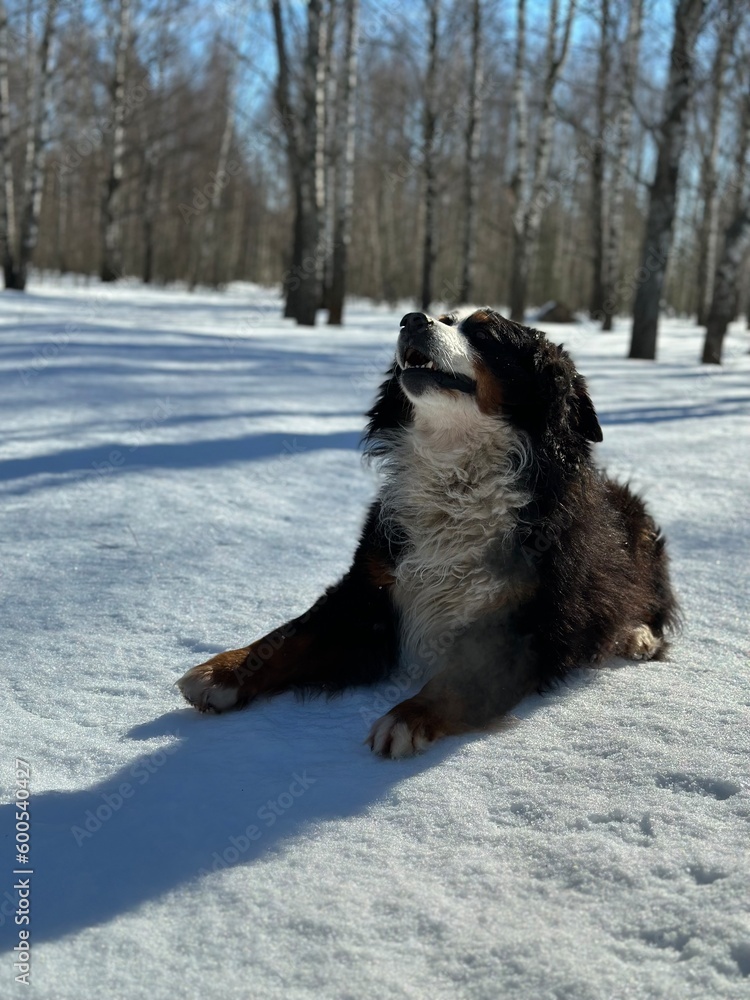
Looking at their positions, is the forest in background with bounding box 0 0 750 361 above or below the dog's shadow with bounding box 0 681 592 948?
above

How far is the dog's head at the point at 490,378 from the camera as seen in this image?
3.01m

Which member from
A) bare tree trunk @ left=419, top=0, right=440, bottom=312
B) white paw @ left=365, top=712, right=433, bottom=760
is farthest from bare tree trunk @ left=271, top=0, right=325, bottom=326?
white paw @ left=365, top=712, right=433, bottom=760

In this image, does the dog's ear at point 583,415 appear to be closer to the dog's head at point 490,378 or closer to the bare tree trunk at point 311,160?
the dog's head at point 490,378

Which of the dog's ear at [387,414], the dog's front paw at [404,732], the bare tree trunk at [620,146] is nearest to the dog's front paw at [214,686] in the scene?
the dog's front paw at [404,732]

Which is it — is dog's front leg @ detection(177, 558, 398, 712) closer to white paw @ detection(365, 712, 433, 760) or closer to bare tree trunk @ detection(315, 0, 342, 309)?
white paw @ detection(365, 712, 433, 760)

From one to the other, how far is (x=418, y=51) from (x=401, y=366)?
73.9 ft

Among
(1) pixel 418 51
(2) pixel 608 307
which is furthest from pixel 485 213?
(2) pixel 608 307

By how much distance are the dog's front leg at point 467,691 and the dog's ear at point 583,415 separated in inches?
30.1

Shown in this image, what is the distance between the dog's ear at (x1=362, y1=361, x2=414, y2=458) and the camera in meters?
3.21

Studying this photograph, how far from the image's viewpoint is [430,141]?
885 inches

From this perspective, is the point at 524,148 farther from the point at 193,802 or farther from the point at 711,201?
the point at 193,802

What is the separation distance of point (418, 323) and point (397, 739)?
53.3 inches

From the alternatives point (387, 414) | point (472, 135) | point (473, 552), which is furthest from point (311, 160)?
point (473, 552)

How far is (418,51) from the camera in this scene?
75.2ft
